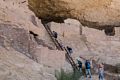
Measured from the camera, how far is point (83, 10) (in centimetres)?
2238

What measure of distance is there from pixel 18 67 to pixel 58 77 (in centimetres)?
126

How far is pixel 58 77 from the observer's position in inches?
471

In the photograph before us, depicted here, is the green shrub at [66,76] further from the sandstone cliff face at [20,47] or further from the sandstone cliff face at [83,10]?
the sandstone cliff face at [83,10]

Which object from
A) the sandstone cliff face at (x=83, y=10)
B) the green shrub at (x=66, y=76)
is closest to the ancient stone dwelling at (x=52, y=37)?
the sandstone cliff face at (x=83, y=10)

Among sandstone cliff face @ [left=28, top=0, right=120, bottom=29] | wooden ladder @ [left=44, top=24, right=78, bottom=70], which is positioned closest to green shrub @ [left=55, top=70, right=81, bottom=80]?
wooden ladder @ [left=44, top=24, right=78, bottom=70]

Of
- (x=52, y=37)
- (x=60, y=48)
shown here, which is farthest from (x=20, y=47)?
(x=52, y=37)

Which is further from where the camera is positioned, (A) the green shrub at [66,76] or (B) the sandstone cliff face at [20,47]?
(A) the green shrub at [66,76]

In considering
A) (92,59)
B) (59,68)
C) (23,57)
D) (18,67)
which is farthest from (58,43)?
(18,67)

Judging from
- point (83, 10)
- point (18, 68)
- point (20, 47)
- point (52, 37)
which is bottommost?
point (18, 68)

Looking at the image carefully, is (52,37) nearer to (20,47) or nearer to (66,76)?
(20,47)

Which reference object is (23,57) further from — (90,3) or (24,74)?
(90,3)

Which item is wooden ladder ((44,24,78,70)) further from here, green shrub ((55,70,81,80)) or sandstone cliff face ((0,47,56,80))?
sandstone cliff face ((0,47,56,80))

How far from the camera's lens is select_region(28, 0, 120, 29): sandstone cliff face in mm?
21688

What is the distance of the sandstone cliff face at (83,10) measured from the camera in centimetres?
2169
